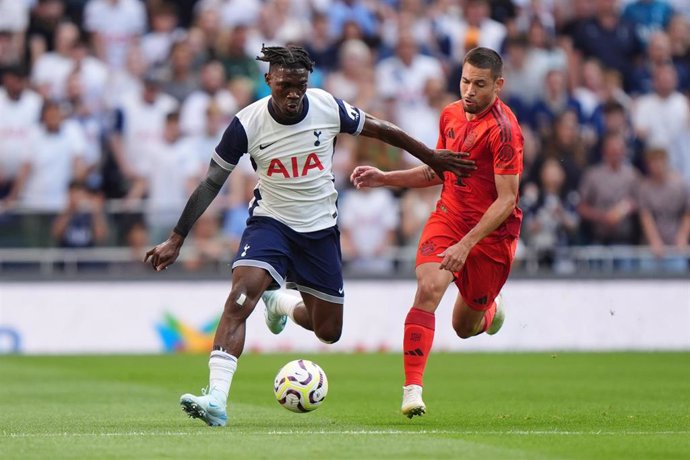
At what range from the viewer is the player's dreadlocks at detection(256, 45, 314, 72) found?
Answer: 9750mm

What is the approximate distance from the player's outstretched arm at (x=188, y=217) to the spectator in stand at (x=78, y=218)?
9790 mm

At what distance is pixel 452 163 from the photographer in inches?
412

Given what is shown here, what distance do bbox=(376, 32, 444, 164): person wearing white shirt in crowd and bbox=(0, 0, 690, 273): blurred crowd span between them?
0.09 feet

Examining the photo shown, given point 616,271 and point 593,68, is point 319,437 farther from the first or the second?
point 593,68

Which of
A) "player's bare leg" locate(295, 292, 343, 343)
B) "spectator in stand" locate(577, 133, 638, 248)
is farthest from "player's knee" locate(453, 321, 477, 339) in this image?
"spectator in stand" locate(577, 133, 638, 248)

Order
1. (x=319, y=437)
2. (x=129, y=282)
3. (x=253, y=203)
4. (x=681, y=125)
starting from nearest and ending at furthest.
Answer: (x=319, y=437), (x=253, y=203), (x=129, y=282), (x=681, y=125)

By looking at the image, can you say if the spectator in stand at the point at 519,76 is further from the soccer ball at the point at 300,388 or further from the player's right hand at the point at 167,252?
the player's right hand at the point at 167,252

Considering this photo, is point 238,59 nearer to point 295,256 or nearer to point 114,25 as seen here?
point 114,25

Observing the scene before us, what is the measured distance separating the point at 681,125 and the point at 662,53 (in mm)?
1478

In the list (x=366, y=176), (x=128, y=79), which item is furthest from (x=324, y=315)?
(x=128, y=79)

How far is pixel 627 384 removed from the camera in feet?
47.3

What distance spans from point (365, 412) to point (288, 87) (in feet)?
9.56

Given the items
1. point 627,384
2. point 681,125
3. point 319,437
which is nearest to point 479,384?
point 627,384

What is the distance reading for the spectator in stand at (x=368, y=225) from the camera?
66.8ft
